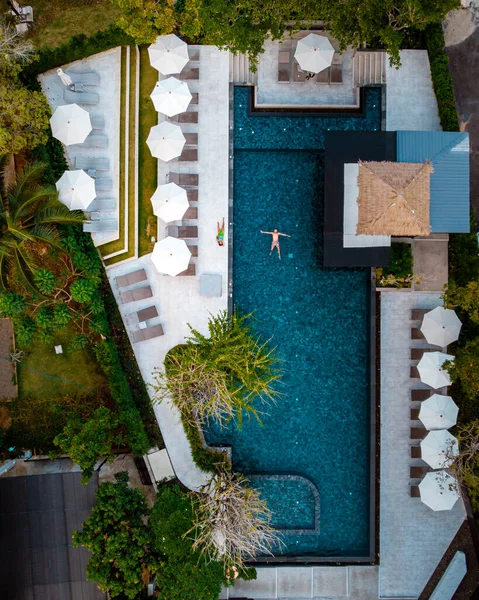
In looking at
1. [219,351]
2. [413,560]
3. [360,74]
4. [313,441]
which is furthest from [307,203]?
[413,560]

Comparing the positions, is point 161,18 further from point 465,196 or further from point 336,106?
point 465,196

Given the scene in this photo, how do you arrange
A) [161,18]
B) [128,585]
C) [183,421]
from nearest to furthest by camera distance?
1. [128,585]
2. [161,18]
3. [183,421]

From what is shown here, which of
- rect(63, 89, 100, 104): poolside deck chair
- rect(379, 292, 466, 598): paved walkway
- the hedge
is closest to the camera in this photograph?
the hedge

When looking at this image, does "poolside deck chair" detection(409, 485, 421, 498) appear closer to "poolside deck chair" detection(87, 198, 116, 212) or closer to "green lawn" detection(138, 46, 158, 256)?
"green lawn" detection(138, 46, 158, 256)

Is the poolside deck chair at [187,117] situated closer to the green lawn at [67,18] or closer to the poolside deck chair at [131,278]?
the green lawn at [67,18]

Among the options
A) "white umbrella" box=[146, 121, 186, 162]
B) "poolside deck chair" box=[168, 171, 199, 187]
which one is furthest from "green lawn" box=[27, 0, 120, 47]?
"poolside deck chair" box=[168, 171, 199, 187]

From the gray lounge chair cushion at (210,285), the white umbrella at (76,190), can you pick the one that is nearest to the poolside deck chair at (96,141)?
the white umbrella at (76,190)
